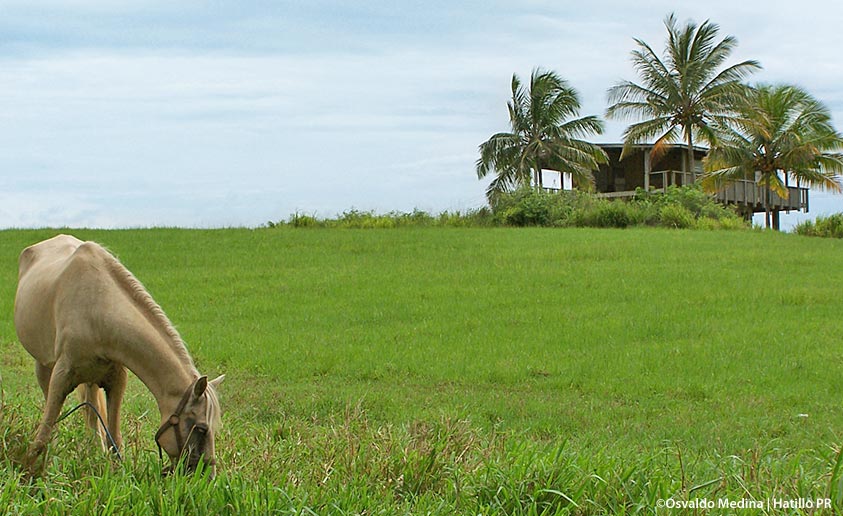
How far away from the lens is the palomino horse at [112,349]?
4.69m

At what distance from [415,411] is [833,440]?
3716 mm

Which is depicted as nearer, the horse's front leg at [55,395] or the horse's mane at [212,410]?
the horse's mane at [212,410]

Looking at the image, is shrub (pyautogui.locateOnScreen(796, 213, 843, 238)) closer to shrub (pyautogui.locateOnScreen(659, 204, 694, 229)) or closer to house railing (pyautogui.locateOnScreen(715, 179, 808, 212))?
shrub (pyautogui.locateOnScreen(659, 204, 694, 229))

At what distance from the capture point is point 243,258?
69.2 feet

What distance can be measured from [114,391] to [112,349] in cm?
56

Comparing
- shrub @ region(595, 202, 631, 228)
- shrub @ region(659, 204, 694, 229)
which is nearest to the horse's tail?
shrub @ region(595, 202, 631, 228)

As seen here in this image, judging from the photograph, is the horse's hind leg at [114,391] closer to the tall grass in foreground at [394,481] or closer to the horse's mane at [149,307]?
the tall grass in foreground at [394,481]

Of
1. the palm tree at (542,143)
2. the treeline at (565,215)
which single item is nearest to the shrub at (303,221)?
the treeline at (565,215)

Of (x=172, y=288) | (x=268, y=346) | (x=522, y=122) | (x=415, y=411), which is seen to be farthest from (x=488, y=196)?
(x=415, y=411)

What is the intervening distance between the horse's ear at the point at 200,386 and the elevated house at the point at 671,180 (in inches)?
1500

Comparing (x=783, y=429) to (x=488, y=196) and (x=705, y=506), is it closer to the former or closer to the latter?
(x=705, y=506)

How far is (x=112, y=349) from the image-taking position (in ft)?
17.5

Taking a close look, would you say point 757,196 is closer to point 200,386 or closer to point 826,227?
point 826,227

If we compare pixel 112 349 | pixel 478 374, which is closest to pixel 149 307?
pixel 112 349
